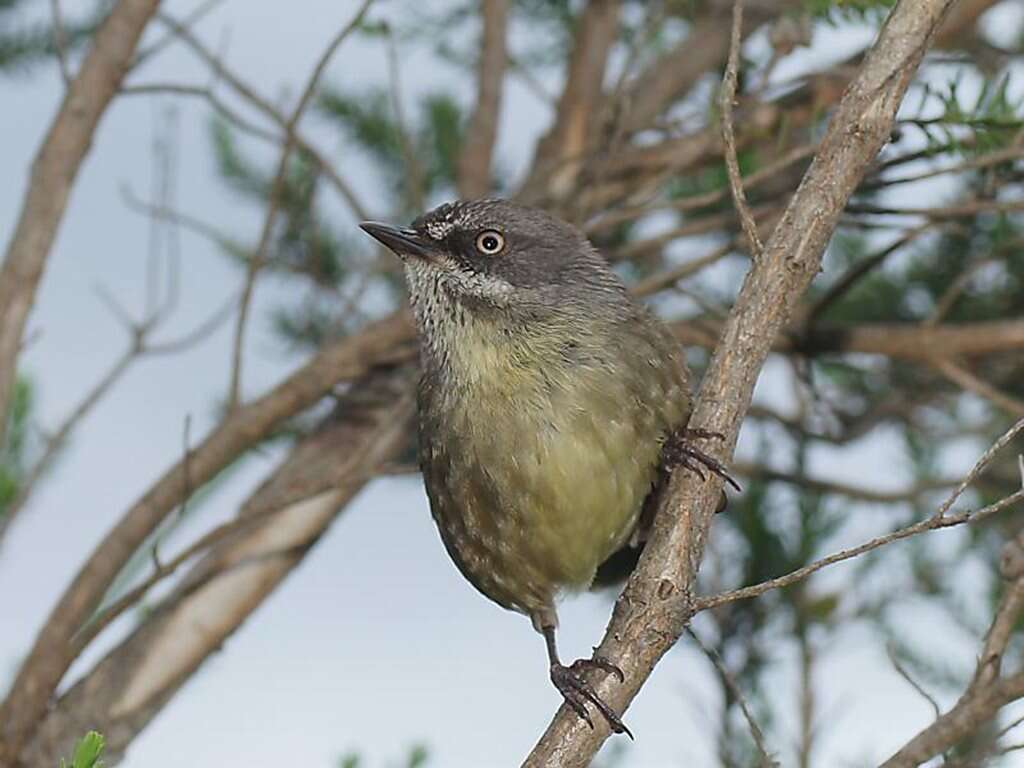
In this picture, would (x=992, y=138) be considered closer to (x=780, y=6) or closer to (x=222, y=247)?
(x=780, y=6)

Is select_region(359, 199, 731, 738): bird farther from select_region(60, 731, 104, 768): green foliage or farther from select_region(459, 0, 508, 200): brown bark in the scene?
select_region(459, 0, 508, 200): brown bark

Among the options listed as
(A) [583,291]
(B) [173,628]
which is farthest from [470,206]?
(B) [173,628]

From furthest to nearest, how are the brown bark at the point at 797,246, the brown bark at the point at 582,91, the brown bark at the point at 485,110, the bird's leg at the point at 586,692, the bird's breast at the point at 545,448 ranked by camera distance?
the brown bark at the point at 582,91, the brown bark at the point at 485,110, the bird's breast at the point at 545,448, the brown bark at the point at 797,246, the bird's leg at the point at 586,692

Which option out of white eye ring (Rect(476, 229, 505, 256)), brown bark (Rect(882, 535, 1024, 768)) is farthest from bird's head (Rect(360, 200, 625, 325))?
brown bark (Rect(882, 535, 1024, 768))

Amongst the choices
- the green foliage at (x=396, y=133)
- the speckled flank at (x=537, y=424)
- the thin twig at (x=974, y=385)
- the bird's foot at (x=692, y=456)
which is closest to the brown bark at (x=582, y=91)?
the green foliage at (x=396, y=133)

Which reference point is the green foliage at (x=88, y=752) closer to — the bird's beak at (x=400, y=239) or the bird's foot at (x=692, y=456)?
the bird's foot at (x=692, y=456)

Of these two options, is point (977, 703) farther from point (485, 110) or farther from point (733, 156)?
point (485, 110)

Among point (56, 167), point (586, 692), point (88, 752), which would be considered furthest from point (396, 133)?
point (88, 752)
